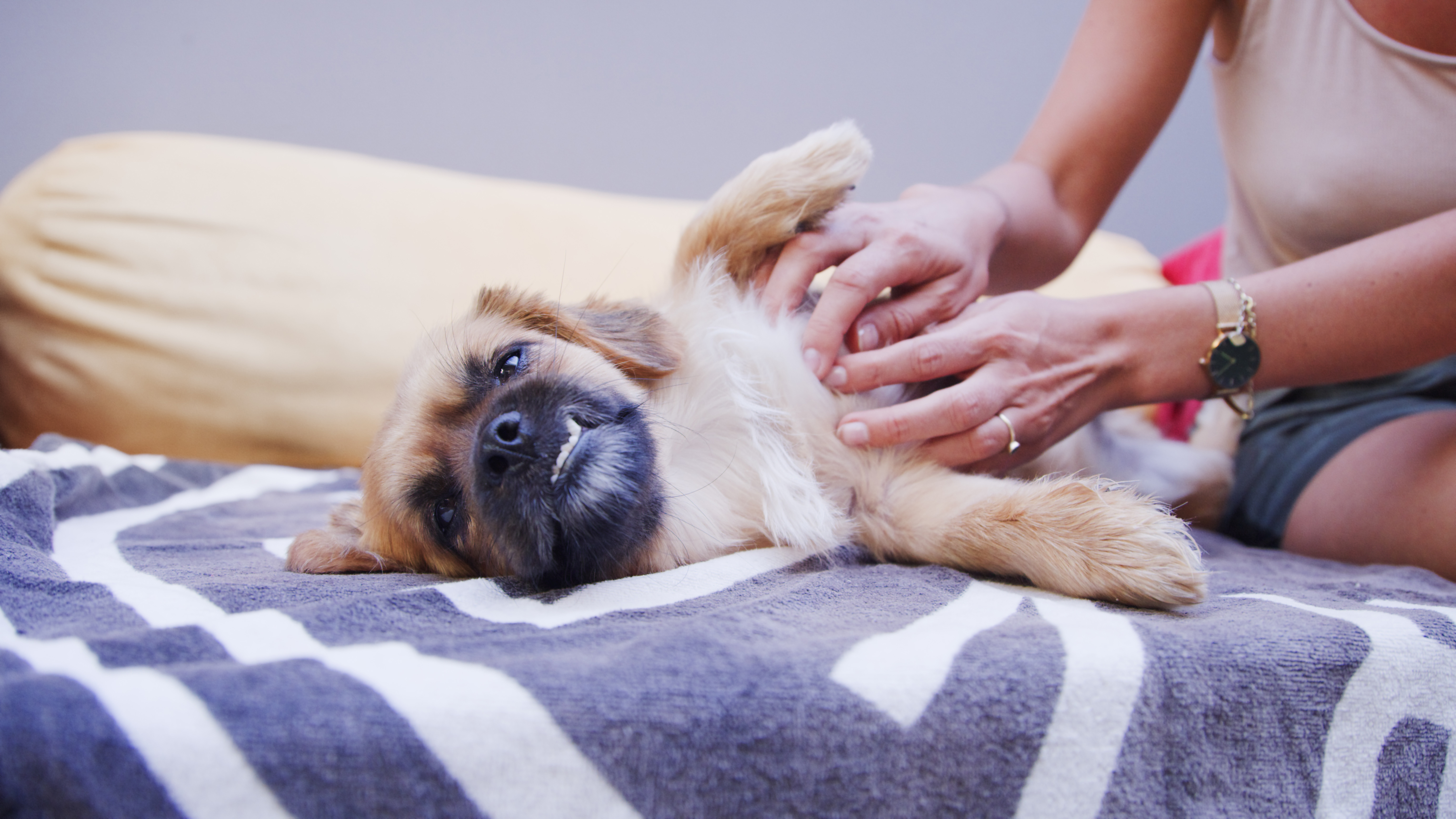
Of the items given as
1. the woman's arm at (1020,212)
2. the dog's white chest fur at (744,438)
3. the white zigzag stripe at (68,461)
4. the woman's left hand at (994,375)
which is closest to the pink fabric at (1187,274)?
the woman's arm at (1020,212)

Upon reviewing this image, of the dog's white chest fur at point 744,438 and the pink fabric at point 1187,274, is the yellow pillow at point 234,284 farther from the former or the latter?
the pink fabric at point 1187,274

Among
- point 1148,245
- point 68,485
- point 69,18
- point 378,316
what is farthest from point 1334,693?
point 69,18

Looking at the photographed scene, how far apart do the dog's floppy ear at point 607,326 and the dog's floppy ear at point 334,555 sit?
505mm

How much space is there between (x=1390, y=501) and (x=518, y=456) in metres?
1.70

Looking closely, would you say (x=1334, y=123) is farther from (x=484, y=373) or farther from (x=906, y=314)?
(x=484, y=373)

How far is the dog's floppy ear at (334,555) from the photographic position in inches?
50.4

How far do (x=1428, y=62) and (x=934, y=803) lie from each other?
1.72 metres

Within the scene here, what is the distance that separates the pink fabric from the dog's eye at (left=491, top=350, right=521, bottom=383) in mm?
2138

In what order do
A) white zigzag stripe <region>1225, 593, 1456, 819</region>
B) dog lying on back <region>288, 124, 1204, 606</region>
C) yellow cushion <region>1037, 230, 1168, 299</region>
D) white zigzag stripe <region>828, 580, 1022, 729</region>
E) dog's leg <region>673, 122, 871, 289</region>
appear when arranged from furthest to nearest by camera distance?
yellow cushion <region>1037, 230, 1168, 299</region>
dog's leg <region>673, 122, 871, 289</region>
dog lying on back <region>288, 124, 1204, 606</region>
white zigzag stripe <region>1225, 593, 1456, 819</region>
white zigzag stripe <region>828, 580, 1022, 729</region>

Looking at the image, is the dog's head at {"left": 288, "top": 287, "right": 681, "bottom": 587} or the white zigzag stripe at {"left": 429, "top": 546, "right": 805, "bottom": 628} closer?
the white zigzag stripe at {"left": 429, "top": 546, "right": 805, "bottom": 628}

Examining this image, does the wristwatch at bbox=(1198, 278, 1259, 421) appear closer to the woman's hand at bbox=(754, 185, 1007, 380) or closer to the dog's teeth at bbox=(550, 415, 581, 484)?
the woman's hand at bbox=(754, 185, 1007, 380)

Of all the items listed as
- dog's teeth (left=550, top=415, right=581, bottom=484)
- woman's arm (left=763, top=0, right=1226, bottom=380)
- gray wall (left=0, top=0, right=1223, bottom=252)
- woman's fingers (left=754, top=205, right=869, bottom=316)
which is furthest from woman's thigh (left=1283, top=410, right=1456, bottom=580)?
gray wall (left=0, top=0, right=1223, bottom=252)

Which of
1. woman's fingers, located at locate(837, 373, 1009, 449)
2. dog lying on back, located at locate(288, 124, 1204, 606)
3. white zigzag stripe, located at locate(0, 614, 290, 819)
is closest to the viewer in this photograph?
white zigzag stripe, located at locate(0, 614, 290, 819)

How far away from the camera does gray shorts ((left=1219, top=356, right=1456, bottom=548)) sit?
170cm
